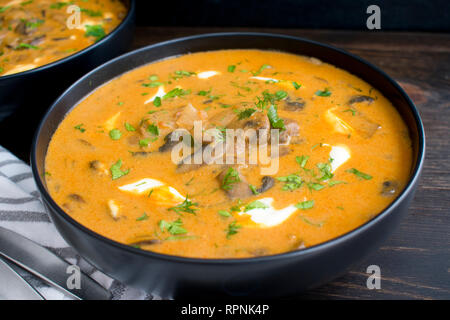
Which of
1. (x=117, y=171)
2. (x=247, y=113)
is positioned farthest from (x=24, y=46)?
(x=247, y=113)

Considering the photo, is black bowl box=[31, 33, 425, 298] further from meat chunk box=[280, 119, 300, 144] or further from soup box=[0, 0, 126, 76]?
soup box=[0, 0, 126, 76]

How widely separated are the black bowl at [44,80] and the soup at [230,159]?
191mm

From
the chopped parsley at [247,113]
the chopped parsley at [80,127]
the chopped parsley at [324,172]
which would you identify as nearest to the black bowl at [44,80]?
the chopped parsley at [80,127]

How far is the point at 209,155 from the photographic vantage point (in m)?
1.93

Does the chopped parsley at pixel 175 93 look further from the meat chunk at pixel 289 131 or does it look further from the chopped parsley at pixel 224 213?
the chopped parsley at pixel 224 213

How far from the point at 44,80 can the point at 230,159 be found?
107 centimetres

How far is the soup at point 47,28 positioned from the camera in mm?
2725

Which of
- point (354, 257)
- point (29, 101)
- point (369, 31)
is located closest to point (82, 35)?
point (29, 101)

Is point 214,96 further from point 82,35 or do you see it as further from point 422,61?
point 422,61

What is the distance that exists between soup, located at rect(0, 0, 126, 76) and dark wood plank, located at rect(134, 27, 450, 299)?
0.34 meters

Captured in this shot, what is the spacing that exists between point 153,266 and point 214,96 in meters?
1.04

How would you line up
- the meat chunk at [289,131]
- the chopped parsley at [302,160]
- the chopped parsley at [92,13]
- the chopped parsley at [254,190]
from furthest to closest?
the chopped parsley at [92,13], the meat chunk at [289,131], the chopped parsley at [302,160], the chopped parsley at [254,190]

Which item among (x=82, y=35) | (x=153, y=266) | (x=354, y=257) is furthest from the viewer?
(x=82, y=35)

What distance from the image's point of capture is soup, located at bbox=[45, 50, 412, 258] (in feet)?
5.52
